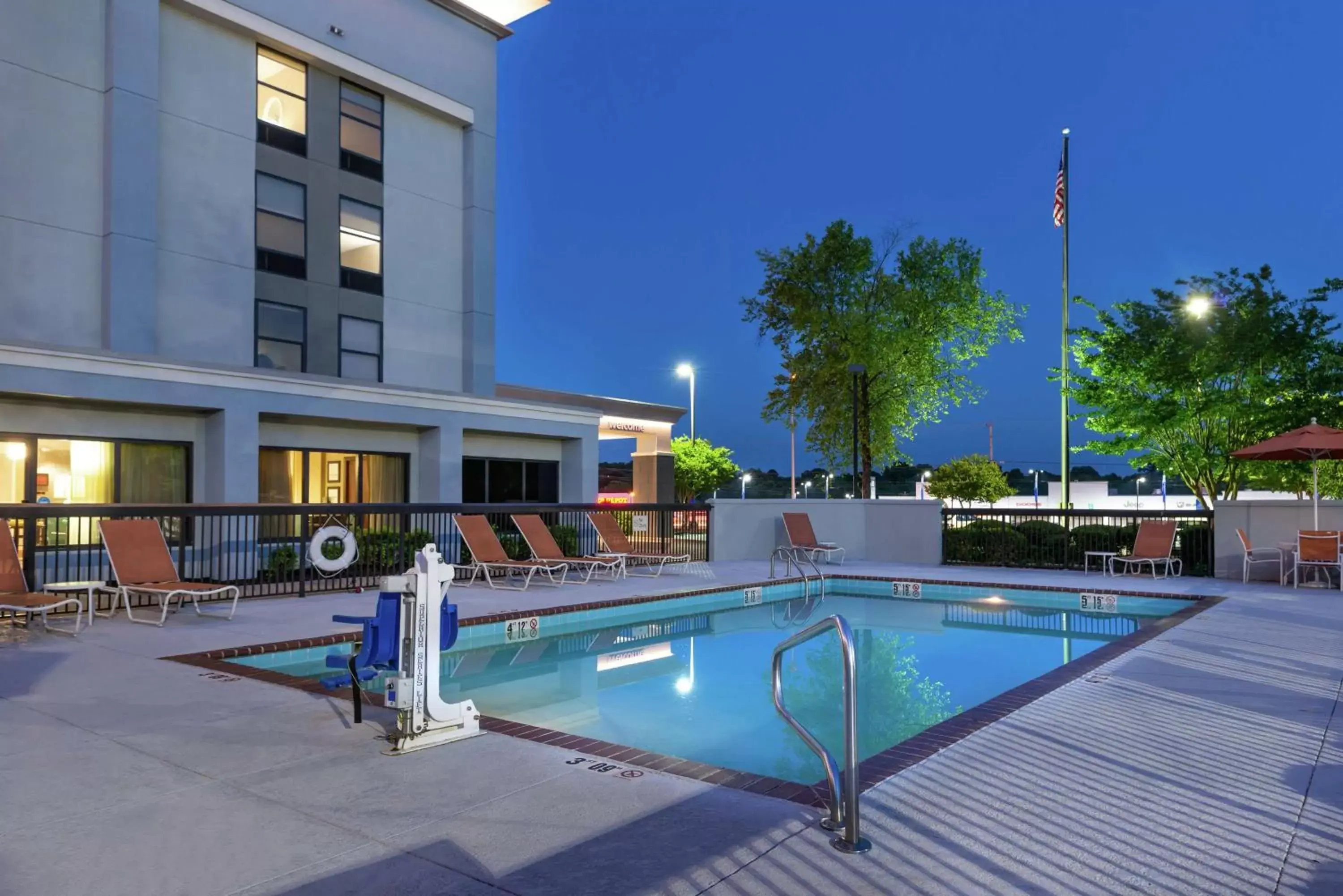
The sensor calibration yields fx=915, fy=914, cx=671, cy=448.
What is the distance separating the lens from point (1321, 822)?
3.43 meters

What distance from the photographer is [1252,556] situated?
1366 centimetres

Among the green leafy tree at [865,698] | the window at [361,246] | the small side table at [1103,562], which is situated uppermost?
the window at [361,246]

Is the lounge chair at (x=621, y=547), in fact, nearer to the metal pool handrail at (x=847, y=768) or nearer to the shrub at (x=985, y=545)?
the shrub at (x=985, y=545)

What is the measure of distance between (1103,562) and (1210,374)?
473 cm

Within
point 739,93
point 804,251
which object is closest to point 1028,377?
point 739,93

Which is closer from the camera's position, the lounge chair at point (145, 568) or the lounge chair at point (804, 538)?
the lounge chair at point (145, 568)

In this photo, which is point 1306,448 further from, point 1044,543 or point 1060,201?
point 1060,201

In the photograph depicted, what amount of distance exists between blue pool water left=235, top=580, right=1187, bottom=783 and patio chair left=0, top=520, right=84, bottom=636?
2.16 meters

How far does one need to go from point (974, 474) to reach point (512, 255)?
3575 inches

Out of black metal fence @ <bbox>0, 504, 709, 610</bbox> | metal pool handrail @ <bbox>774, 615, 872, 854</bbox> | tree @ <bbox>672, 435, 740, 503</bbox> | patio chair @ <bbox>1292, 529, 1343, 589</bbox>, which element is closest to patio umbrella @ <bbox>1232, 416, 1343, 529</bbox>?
patio chair @ <bbox>1292, 529, 1343, 589</bbox>

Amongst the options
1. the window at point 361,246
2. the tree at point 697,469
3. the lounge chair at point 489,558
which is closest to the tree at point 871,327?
the window at point 361,246

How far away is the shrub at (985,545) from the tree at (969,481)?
1494 cm

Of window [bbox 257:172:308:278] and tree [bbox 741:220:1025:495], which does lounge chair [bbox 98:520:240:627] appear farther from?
tree [bbox 741:220:1025:495]

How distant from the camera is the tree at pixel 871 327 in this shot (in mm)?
25125
